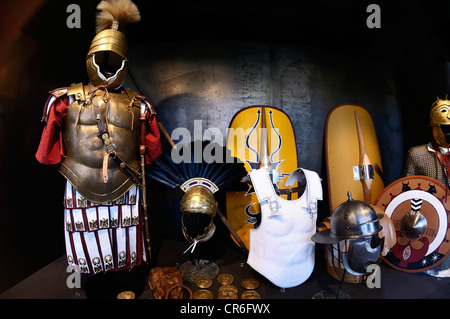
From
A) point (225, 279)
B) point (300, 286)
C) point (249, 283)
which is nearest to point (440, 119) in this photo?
point (300, 286)

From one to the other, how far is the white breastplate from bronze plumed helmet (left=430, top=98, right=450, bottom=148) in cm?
178

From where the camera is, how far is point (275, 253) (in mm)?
1978

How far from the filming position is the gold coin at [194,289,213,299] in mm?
1915

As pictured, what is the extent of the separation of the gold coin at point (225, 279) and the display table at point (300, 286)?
41 millimetres

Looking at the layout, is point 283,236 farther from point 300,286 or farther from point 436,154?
point 436,154

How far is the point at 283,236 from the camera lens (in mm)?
1981

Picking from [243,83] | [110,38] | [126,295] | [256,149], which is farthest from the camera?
[243,83]

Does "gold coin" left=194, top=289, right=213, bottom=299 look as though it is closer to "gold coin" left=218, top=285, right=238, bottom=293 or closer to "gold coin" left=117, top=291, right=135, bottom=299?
"gold coin" left=218, top=285, right=238, bottom=293

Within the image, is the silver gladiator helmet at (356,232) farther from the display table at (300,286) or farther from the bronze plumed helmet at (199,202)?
the bronze plumed helmet at (199,202)

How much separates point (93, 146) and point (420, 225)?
309 centimetres

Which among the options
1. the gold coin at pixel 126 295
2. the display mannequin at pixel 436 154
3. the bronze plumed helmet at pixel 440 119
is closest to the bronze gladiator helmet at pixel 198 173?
the gold coin at pixel 126 295

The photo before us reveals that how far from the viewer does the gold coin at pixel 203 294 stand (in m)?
1.92

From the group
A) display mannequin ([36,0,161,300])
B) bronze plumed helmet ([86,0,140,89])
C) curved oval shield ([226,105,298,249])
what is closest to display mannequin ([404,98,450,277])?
curved oval shield ([226,105,298,249])

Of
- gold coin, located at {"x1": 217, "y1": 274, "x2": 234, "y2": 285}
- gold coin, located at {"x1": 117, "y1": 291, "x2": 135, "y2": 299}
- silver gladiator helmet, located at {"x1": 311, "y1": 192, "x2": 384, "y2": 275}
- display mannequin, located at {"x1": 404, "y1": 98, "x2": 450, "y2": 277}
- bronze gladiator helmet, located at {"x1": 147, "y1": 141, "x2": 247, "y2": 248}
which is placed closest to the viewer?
silver gladiator helmet, located at {"x1": 311, "y1": 192, "x2": 384, "y2": 275}
